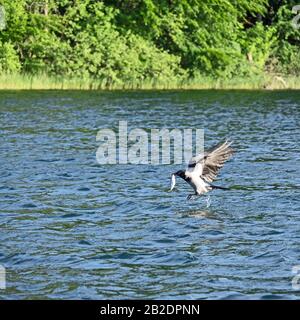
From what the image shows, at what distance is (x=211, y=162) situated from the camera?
15.5m

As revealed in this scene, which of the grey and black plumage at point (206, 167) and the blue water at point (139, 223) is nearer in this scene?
the blue water at point (139, 223)

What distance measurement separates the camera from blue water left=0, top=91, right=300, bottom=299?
11.6 metres

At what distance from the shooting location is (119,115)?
3369 centimetres

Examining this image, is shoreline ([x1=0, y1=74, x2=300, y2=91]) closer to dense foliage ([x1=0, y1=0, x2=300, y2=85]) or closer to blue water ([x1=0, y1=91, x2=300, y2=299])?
dense foliage ([x1=0, y1=0, x2=300, y2=85])

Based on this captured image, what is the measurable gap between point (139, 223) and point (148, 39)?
133ft

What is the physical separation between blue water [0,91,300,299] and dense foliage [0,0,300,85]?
2284 cm

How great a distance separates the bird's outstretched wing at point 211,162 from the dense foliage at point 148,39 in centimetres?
Result: 3450

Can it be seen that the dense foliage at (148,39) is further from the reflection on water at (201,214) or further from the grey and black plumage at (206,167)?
the grey and black plumage at (206,167)

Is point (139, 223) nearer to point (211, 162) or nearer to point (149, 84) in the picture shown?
point (211, 162)

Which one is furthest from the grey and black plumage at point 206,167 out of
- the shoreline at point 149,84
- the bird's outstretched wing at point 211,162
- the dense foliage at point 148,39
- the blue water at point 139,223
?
the dense foliage at point 148,39

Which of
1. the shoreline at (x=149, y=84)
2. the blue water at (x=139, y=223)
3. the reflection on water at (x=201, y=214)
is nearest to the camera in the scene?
the blue water at (x=139, y=223)

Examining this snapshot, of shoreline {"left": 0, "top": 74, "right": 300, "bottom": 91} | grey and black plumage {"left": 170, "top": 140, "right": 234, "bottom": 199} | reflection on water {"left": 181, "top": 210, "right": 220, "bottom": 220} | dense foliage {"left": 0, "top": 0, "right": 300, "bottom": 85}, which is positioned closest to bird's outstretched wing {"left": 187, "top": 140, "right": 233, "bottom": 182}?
grey and black plumage {"left": 170, "top": 140, "right": 234, "bottom": 199}

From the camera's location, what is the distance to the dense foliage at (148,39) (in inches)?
2014
